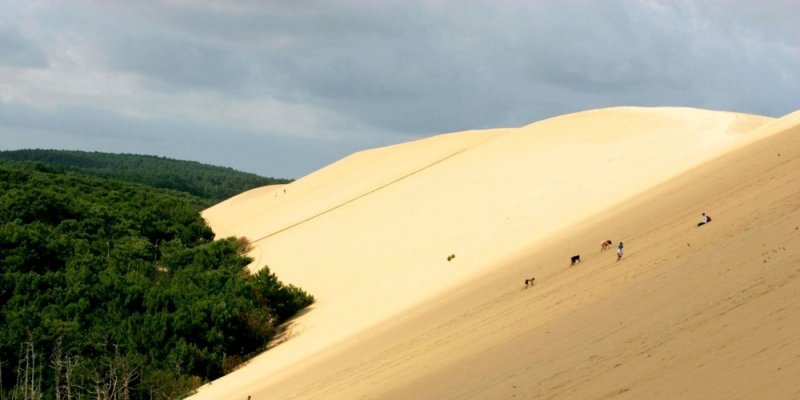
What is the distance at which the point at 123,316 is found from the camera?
26.4 m

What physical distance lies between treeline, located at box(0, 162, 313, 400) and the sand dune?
5.38 feet

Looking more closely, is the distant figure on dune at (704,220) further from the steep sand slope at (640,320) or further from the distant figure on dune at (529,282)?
the distant figure on dune at (529,282)

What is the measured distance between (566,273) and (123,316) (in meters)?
14.7

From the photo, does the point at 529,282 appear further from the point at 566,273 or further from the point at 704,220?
the point at 704,220

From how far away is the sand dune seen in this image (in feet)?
31.1

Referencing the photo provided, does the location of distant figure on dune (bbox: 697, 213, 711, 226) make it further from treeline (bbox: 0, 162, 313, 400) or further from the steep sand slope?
treeline (bbox: 0, 162, 313, 400)

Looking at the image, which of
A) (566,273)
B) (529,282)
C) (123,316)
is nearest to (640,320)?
(566,273)

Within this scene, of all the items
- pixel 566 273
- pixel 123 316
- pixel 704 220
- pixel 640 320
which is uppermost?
pixel 123 316

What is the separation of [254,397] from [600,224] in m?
8.77

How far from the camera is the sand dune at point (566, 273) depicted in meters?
9.47

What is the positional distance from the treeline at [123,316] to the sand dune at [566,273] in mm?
1639

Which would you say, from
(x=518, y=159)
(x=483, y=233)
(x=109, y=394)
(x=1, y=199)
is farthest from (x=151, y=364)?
(x=1, y=199)

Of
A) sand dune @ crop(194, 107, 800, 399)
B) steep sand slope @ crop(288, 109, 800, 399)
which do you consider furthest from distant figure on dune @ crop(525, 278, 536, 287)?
sand dune @ crop(194, 107, 800, 399)

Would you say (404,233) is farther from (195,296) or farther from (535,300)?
(535,300)
